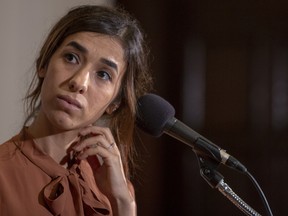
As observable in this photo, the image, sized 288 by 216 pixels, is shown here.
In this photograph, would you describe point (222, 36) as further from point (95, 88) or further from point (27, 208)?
point (27, 208)

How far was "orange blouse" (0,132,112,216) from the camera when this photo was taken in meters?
0.83

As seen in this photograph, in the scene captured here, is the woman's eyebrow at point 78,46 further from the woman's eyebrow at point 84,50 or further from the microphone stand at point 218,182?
the microphone stand at point 218,182

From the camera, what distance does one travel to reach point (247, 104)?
1528 mm

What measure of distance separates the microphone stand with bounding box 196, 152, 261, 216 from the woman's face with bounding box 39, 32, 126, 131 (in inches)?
9.6

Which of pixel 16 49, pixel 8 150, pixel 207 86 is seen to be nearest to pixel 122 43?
pixel 8 150

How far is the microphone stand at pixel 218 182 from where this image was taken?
82 cm

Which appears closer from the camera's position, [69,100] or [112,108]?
[69,100]

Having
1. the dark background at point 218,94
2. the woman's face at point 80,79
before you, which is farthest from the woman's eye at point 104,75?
the dark background at point 218,94

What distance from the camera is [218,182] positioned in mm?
831

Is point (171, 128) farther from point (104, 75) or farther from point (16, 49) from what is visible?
point (16, 49)

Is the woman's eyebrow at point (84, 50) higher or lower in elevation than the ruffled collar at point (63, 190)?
higher

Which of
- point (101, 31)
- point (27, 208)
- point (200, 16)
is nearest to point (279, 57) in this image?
point (200, 16)

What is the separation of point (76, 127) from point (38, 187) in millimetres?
138

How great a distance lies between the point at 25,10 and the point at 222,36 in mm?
658
